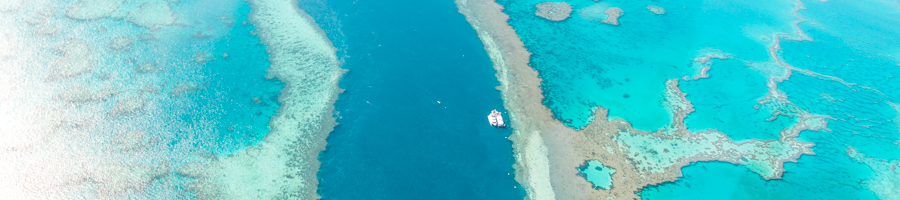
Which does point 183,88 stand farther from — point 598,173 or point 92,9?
point 598,173

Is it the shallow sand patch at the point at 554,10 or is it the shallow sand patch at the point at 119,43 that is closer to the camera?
the shallow sand patch at the point at 119,43

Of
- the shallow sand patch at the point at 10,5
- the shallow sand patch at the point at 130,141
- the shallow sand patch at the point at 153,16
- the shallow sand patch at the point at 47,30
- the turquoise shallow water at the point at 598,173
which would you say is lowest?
the turquoise shallow water at the point at 598,173

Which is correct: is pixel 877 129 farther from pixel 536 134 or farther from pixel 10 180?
pixel 10 180

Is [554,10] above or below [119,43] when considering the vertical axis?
above

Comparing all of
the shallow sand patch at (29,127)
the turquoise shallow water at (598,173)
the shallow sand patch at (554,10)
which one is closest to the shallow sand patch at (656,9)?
the shallow sand patch at (554,10)

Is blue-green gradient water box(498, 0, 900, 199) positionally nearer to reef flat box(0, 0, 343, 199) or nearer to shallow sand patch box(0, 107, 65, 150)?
reef flat box(0, 0, 343, 199)

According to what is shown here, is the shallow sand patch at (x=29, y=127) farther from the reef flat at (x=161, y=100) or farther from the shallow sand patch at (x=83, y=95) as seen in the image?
the shallow sand patch at (x=83, y=95)

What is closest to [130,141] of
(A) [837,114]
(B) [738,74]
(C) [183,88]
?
(C) [183,88]
